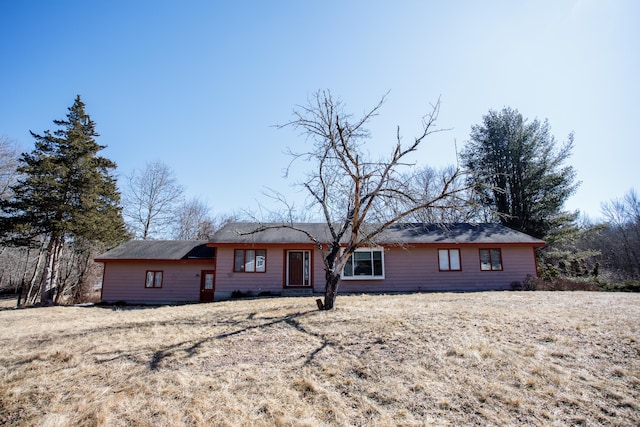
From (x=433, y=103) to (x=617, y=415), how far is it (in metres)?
6.59

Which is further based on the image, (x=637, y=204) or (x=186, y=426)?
(x=637, y=204)

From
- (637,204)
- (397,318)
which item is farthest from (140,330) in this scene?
(637,204)

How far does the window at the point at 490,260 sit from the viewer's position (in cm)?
1558

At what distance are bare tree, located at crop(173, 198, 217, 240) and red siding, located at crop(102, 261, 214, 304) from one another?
51.5ft

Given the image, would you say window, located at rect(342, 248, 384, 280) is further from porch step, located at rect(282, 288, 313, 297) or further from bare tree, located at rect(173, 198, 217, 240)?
bare tree, located at rect(173, 198, 217, 240)

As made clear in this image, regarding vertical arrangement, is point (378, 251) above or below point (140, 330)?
above

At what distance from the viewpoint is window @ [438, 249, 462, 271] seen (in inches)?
610

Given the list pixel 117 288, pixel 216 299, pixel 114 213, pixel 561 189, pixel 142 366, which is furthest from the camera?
pixel 561 189

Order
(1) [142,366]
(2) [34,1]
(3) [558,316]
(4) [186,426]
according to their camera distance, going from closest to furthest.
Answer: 1. (4) [186,426]
2. (1) [142,366]
3. (3) [558,316]
4. (2) [34,1]

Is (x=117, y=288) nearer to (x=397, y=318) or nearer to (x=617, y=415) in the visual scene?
(x=397, y=318)

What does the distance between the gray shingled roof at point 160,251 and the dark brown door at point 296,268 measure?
13.6 ft

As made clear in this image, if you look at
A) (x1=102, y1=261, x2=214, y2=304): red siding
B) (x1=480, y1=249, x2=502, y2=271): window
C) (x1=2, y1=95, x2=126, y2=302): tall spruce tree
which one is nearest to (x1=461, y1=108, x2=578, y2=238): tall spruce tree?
(x1=480, y1=249, x2=502, y2=271): window

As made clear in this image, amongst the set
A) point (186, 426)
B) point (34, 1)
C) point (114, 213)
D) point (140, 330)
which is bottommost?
point (186, 426)

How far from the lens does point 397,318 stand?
7.73m
